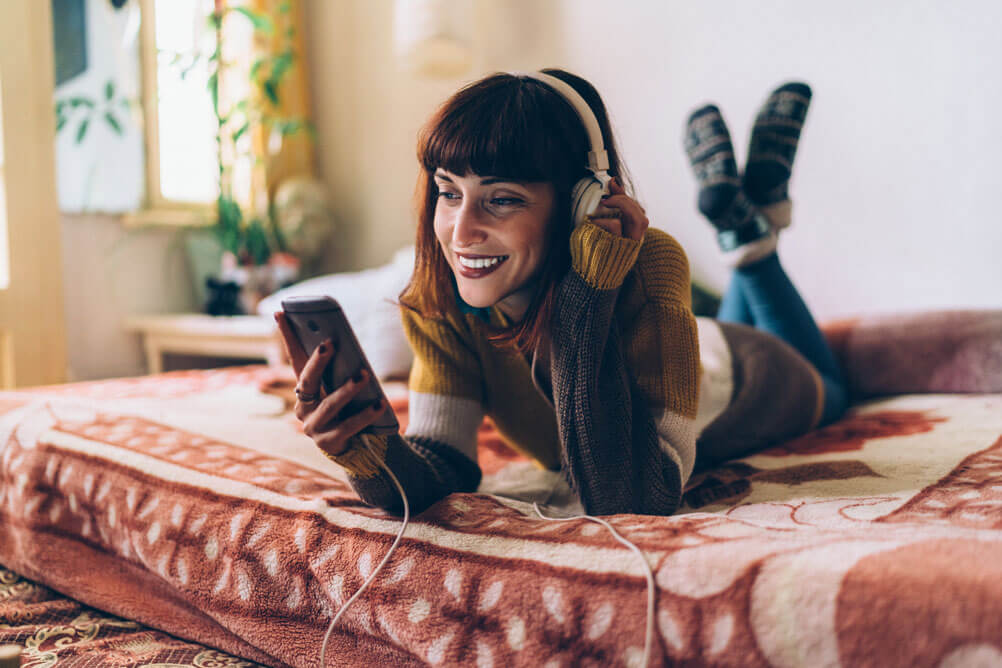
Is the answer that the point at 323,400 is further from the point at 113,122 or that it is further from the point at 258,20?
the point at 258,20

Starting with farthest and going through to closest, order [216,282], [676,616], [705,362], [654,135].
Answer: [216,282], [654,135], [705,362], [676,616]

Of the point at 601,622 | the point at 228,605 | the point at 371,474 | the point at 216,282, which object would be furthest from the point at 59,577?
the point at 216,282

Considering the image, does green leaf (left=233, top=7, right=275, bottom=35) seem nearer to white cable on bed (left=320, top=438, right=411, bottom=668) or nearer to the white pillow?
the white pillow

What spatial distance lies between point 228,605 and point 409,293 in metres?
0.36

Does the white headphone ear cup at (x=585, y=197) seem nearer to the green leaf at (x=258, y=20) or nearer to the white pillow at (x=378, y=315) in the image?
the white pillow at (x=378, y=315)

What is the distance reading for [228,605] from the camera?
704 millimetres

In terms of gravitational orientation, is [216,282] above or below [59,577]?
above

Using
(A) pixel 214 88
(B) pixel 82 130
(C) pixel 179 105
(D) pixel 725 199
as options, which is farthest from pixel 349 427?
(C) pixel 179 105

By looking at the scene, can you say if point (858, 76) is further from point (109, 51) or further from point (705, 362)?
point (109, 51)

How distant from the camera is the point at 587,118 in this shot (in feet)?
2.32

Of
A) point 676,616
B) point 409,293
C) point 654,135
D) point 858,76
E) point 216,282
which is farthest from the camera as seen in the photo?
point 216,282

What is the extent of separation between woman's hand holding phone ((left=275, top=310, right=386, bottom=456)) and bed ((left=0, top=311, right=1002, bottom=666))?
0.10 metres

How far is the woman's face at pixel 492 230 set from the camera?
0.69 metres

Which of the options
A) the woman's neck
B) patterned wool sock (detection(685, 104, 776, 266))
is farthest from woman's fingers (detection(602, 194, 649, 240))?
patterned wool sock (detection(685, 104, 776, 266))
